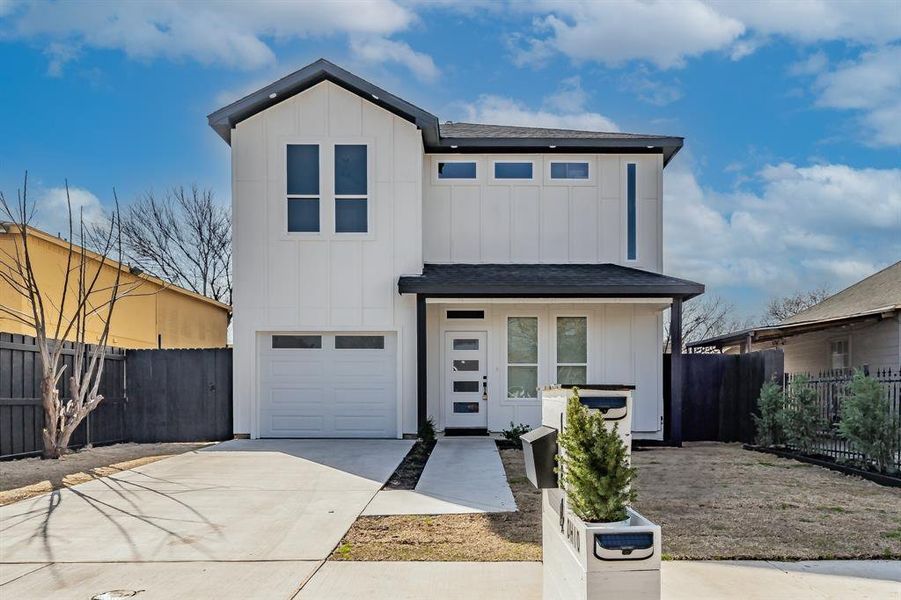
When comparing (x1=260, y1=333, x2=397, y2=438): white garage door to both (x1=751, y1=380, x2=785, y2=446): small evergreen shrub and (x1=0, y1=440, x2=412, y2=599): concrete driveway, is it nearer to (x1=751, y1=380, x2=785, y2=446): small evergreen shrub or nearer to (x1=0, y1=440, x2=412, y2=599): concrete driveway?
(x1=0, y1=440, x2=412, y2=599): concrete driveway

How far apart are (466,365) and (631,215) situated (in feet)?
15.6

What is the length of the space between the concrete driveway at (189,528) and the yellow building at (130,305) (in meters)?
5.47

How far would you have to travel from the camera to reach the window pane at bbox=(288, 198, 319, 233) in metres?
13.5

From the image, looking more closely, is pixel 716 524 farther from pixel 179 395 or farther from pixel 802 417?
pixel 179 395

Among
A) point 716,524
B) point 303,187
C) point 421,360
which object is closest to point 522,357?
point 421,360

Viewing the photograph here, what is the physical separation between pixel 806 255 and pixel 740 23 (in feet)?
78.7

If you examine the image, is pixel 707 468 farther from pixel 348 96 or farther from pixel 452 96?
pixel 452 96

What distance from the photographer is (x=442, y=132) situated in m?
15.4

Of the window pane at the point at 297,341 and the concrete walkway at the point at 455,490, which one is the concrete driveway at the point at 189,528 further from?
the window pane at the point at 297,341

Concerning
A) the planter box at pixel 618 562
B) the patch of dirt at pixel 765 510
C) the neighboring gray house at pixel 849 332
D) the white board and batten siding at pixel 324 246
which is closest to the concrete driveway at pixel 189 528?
the planter box at pixel 618 562

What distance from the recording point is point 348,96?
13.5 meters

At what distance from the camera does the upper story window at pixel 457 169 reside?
14.6 m

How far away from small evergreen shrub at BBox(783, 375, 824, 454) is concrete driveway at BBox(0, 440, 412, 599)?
6809 mm

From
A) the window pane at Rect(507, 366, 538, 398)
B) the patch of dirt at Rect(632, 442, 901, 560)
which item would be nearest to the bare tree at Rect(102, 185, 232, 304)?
the window pane at Rect(507, 366, 538, 398)
